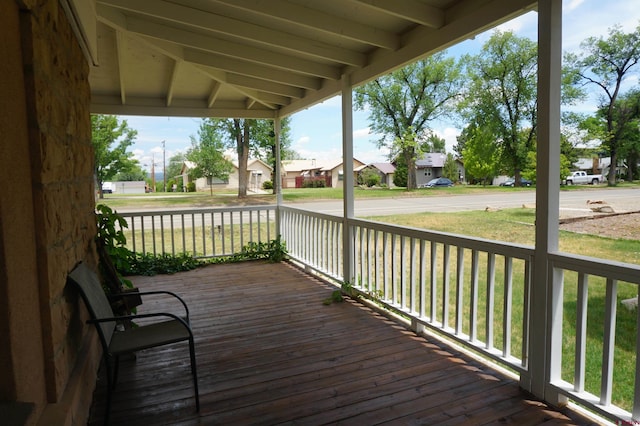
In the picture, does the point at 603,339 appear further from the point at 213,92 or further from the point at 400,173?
the point at 400,173

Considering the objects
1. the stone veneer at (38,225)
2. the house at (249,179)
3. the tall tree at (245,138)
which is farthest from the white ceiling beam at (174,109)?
the house at (249,179)

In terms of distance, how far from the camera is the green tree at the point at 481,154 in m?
7.61

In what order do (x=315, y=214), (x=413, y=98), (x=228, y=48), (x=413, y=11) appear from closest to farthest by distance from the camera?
(x=413, y=11) < (x=228, y=48) < (x=315, y=214) < (x=413, y=98)

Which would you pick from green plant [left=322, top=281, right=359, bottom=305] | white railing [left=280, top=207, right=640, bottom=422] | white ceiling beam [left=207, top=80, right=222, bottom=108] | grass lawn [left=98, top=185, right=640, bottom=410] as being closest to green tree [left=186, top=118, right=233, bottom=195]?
grass lawn [left=98, top=185, right=640, bottom=410]

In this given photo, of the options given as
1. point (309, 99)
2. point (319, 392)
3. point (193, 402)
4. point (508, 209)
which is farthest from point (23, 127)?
point (508, 209)

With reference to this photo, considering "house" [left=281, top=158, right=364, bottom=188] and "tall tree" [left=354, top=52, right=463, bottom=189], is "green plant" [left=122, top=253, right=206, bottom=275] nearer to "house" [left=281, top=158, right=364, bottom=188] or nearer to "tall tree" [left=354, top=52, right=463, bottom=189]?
"tall tree" [left=354, top=52, right=463, bottom=189]

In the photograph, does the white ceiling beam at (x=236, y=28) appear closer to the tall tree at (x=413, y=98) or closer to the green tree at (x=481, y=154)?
the green tree at (x=481, y=154)

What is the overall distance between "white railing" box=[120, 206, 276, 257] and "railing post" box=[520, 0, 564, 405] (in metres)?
4.63

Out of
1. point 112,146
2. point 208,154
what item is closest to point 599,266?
point 208,154

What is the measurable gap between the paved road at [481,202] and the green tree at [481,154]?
0.62 metres

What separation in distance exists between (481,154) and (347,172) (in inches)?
195

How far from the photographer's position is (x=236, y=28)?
3207 mm

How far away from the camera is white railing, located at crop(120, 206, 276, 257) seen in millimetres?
5801

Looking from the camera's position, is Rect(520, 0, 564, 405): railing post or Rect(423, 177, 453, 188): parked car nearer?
Rect(520, 0, 564, 405): railing post
